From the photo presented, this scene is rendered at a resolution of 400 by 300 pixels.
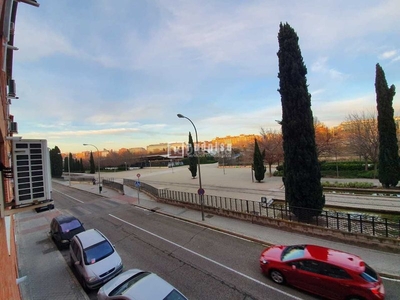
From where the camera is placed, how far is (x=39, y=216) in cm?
1947

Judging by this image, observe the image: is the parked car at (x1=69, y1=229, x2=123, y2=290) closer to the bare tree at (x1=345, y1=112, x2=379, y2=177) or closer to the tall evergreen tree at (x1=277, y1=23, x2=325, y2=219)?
the tall evergreen tree at (x1=277, y1=23, x2=325, y2=219)

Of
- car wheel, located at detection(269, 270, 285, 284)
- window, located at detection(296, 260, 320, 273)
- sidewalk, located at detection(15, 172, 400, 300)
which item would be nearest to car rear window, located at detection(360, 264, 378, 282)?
window, located at detection(296, 260, 320, 273)

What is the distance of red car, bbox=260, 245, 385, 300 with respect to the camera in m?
6.07

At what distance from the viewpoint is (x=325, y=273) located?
260 inches

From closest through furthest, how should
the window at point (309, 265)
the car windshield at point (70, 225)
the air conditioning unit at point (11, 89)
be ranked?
the window at point (309, 265) < the air conditioning unit at point (11, 89) < the car windshield at point (70, 225)

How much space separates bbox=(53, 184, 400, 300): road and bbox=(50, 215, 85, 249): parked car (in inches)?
23.8

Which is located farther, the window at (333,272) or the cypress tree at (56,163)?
the cypress tree at (56,163)

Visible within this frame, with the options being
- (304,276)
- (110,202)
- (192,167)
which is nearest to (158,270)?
(304,276)

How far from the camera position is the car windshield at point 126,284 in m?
5.93

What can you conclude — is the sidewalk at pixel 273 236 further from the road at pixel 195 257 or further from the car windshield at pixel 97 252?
the car windshield at pixel 97 252

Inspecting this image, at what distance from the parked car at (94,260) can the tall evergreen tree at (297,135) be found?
10.2 m

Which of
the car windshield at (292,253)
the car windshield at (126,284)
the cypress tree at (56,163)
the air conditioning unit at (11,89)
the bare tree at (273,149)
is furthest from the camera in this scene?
the cypress tree at (56,163)

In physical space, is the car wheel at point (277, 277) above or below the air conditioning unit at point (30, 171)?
below

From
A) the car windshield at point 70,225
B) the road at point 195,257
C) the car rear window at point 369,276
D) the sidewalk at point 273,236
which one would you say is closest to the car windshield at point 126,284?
the road at point 195,257
